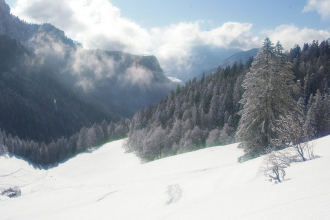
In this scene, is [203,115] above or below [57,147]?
below

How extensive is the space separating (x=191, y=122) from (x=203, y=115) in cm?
455

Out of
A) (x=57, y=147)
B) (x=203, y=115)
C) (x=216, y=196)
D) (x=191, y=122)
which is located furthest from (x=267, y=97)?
(x=57, y=147)

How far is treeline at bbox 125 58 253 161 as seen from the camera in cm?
6372

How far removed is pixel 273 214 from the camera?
28.2 ft

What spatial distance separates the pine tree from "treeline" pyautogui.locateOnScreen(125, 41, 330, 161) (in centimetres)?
2520

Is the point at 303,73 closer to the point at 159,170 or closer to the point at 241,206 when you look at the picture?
the point at 159,170

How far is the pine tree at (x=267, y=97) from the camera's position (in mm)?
23453

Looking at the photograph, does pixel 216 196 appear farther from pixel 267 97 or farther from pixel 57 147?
pixel 57 147

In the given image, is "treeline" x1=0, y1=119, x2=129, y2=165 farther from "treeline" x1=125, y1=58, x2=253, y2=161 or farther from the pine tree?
the pine tree

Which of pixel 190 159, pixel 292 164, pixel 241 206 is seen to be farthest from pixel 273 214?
pixel 190 159

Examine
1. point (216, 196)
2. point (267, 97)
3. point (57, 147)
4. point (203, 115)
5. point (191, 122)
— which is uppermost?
point (57, 147)

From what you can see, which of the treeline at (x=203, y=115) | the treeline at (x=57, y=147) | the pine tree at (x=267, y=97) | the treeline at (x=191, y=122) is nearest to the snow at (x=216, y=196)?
the pine tree at (x=267, y=97)

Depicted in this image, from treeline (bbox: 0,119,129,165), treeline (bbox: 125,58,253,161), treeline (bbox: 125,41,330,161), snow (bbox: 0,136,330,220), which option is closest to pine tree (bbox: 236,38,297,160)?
snow (bbox: 0,136,330,220)

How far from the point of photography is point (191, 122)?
7438cm
